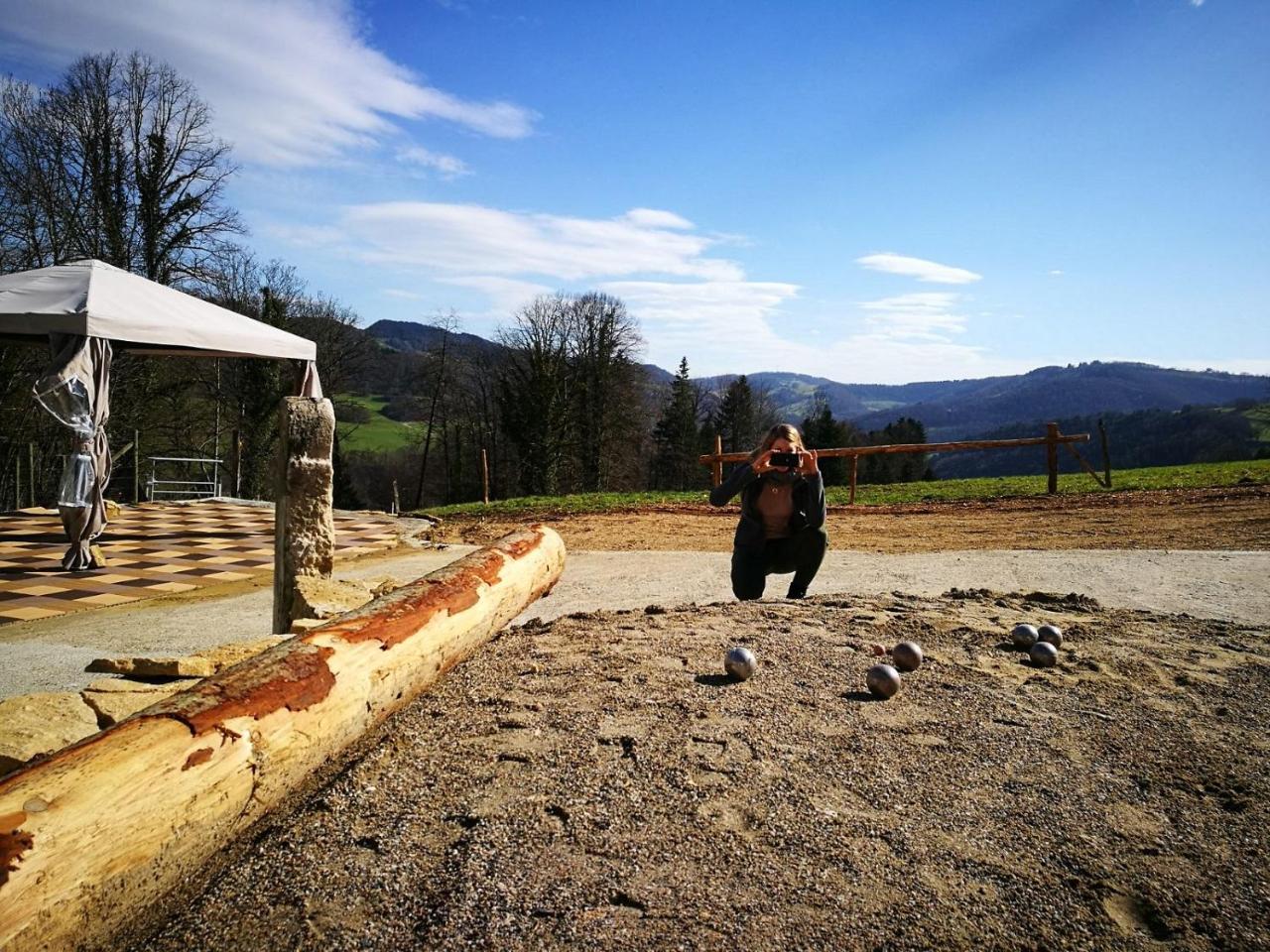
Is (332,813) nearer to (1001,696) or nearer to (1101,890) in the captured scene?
(1101,890)

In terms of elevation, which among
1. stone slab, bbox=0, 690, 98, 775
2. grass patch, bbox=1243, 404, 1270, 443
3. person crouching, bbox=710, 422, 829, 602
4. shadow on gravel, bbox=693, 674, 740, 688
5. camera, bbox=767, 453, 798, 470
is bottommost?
shadow on gravel, bbox=693, 674, 740, 688

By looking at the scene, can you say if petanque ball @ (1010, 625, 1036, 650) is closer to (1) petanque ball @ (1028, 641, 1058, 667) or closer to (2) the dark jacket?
(1) petanque ball @ (1028, 641, 1058, 667)

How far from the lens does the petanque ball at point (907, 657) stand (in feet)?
12.6

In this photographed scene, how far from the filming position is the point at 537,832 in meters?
2.35

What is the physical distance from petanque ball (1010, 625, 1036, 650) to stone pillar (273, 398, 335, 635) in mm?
→ 4219

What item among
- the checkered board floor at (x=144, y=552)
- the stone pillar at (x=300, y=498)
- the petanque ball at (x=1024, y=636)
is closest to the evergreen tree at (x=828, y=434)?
the checkered board floor at (x=144, y=552)

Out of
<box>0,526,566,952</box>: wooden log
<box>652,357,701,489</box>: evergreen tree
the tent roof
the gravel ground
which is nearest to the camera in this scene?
<box>0,526,566,952</box>: wooden log

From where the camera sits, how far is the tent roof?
7.39m

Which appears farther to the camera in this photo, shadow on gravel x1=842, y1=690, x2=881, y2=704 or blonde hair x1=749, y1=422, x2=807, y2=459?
blonde hair x1=749, y1=422, x2=807, y2=459

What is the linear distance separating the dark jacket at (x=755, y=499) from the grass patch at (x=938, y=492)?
1022 centimetres

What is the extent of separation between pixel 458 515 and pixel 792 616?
478 inches

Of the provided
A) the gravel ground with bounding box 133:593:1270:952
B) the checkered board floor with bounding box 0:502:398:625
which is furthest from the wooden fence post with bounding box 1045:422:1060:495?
the checkered board floor with bounding box 0:502:398:625

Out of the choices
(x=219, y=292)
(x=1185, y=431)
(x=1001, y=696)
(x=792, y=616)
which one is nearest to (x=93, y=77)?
(x=219, y=292)

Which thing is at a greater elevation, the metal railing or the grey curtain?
the grey curtain
